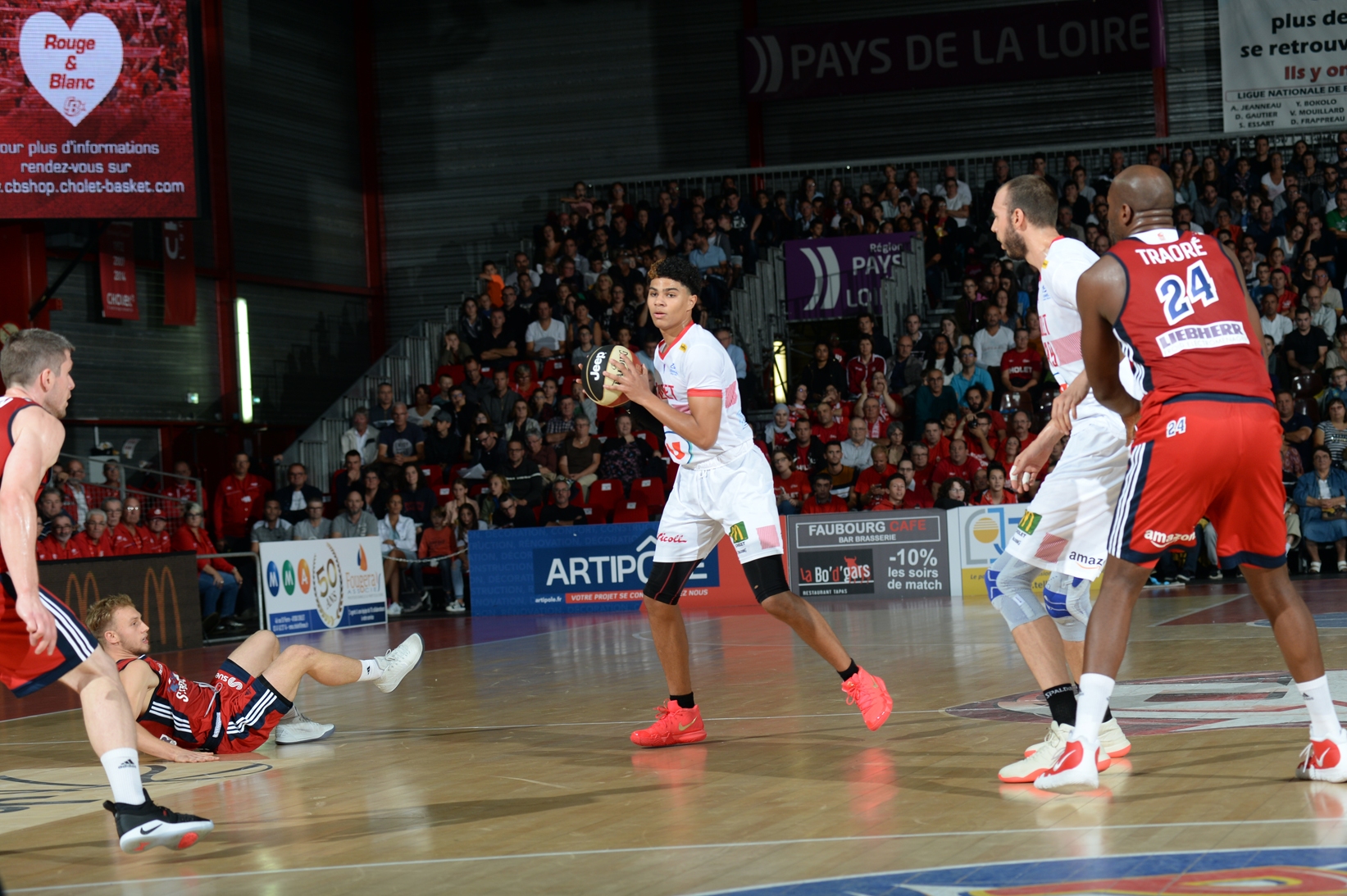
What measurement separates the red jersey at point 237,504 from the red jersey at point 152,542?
300 centimetres

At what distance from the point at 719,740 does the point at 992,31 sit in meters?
20.4

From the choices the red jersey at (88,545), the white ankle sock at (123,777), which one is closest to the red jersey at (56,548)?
the red jersey at (88,545)

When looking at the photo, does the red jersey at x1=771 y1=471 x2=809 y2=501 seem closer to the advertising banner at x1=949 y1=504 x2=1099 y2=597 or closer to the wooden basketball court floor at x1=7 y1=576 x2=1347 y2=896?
the advertising banner at x1=949 y1=504 x2=1099 y2=597

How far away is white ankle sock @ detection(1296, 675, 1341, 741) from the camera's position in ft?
15.8

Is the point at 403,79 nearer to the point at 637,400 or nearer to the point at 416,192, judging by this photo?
the point at 416,192

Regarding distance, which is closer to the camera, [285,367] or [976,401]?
[976,401]

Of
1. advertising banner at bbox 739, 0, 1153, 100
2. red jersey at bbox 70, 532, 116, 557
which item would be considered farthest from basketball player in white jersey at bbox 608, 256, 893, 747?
advertising banner at bbox 739, 0, 1153, 100

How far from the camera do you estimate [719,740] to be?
6762 millimetres

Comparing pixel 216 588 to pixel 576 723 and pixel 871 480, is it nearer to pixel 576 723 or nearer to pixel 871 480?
pixel 871 480

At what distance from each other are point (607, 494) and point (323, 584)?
4.00 m

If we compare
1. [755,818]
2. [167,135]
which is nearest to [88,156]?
[167,135]

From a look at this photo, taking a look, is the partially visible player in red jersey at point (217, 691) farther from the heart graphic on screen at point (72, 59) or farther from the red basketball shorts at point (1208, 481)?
the heart graphic on screen at point (72, 59)

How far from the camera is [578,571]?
57.4 ft

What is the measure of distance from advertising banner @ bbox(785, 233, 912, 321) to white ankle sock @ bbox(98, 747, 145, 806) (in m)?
17.0
